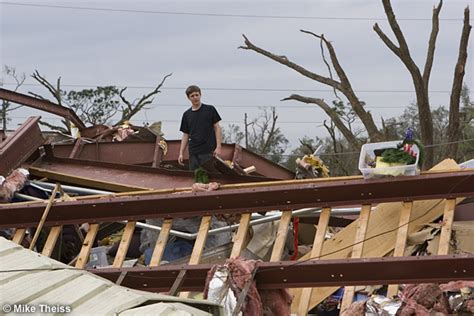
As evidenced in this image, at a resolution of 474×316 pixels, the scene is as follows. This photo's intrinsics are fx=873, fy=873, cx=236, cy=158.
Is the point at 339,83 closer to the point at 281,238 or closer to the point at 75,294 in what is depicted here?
the point at 281,238

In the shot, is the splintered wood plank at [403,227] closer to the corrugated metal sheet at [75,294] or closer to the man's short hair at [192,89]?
the corrugated metal sheet at [75,294]

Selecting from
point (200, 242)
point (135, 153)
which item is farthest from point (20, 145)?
point (200, 242)

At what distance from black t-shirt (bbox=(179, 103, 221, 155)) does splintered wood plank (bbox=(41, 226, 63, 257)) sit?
299cm

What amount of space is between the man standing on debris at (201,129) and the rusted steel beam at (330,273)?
3.53 meters

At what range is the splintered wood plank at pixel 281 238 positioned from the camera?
6822mm

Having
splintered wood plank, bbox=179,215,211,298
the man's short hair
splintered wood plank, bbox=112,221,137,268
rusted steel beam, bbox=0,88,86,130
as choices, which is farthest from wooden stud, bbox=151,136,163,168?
splintered wood plank, bbox=179,215,211,298

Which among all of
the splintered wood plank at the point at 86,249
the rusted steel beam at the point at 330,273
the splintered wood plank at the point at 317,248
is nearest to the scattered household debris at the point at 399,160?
the splintered wood plank at the point at 317,248

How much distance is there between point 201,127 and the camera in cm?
1034

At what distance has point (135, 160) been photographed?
11.8 metres

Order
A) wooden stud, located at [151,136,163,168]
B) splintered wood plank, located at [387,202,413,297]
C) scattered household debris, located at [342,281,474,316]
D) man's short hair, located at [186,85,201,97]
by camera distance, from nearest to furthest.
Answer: scattered household debris, located at [342,281,474,316] → splintered wood plank, located at [387,202,413,297] → man's short hair, located at [186,85,201,97] → wooden stud, located at [151,136,163,168]

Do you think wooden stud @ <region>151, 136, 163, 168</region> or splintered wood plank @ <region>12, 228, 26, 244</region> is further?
wooden stud @ <region>151, 136, 163, 168</region>

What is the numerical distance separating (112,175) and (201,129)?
3.94 ft

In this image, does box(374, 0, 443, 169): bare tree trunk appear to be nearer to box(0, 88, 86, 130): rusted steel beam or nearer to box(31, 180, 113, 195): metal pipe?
box(0, 88, 86, 130): rusted steel beam

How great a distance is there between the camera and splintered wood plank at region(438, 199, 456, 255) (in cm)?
652
